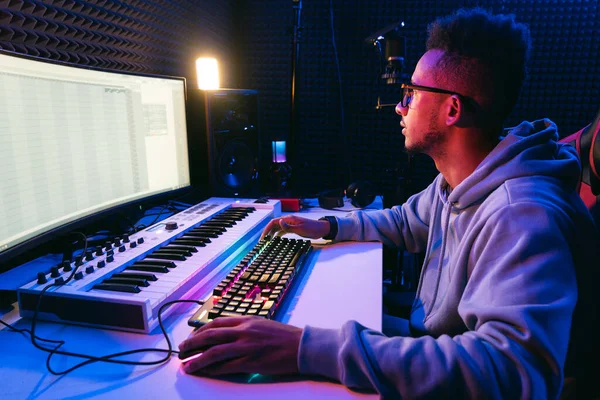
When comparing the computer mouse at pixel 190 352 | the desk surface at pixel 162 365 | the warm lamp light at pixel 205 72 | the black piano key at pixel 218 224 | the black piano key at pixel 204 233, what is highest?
the warm lamp light at pixel 205 72

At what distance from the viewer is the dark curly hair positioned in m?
0.91

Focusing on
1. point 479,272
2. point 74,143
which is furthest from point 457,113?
point 74,143

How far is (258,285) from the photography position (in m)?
0.86

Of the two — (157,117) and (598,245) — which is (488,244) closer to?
(598,245)

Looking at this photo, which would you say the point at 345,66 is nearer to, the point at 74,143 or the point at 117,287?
the point at 74,143

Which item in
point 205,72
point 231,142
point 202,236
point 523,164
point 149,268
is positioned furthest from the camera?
point 205,72

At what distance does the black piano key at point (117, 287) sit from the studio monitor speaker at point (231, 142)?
0.83m

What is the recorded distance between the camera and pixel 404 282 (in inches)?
78.8

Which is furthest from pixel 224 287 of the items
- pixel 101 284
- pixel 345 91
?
pixel 345 91

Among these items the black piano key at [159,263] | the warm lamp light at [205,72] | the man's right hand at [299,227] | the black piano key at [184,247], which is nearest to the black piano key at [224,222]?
the man's right hand at [299,227]

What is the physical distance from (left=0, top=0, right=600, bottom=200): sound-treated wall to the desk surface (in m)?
1.18

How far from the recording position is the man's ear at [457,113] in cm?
93

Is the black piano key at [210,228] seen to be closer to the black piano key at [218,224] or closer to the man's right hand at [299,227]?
the black piano key at [218,224]

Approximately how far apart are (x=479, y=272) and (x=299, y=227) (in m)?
0.64
